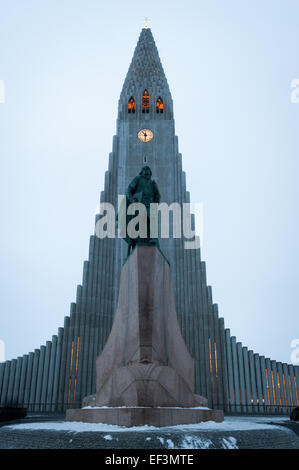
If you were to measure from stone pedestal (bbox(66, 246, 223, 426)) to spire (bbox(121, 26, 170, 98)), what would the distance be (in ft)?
99.4

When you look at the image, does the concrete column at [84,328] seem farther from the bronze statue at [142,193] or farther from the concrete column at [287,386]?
the bronze statue at [142,193]

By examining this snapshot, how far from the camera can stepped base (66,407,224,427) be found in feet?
21.2

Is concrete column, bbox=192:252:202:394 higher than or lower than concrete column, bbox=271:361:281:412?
higher

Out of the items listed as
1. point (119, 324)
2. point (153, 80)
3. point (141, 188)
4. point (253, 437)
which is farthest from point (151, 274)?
point (153, 80)

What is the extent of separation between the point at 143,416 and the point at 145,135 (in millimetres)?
29613

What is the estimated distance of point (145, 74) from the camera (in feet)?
120

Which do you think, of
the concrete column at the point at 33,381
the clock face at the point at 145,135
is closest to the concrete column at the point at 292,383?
the concrete column at the point at 33,381

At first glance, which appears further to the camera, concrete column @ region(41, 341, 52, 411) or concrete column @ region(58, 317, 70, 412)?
concrete column @ region(41, 341, 52, 411)

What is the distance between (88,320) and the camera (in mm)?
26891

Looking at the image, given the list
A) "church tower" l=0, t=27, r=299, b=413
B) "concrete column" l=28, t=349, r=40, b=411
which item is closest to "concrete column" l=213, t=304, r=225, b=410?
"church tower" l=0, t=27, r=299, b=413

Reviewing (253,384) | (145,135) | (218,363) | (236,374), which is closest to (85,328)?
(218,363)

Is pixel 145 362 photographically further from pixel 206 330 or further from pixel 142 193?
pixel 206 330

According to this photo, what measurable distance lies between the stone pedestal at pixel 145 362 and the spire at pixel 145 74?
3030 cm

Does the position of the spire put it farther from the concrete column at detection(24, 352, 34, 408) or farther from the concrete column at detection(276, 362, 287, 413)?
the concrete column at detection(276, 362, 287, 413)
